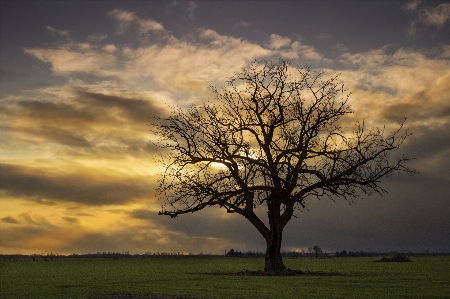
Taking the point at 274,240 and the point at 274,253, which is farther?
the point at 274,240

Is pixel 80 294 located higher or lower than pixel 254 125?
lower

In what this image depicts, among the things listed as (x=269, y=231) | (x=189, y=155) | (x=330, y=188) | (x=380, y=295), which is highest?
(x=189, y=155)

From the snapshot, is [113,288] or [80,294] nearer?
[80,294]

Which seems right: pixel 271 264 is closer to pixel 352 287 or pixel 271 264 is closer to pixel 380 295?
pixel 352 287

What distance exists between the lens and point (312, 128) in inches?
1635

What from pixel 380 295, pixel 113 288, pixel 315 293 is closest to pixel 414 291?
pixel 380 295

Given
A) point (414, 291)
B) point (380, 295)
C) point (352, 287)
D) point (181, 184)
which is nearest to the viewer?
Result: point (380, 295)

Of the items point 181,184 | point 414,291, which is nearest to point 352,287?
point 414,291

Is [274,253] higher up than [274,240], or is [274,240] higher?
[274,240]

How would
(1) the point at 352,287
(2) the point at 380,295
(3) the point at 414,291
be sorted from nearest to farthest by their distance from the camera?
(2) the point at 380,295, (3) the point at 414,291, (1) the point at 352,287

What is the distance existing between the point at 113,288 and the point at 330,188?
2010cm

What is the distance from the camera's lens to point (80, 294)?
23906mm

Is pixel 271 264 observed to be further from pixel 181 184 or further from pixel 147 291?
pixel 147 291

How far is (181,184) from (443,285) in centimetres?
2025
